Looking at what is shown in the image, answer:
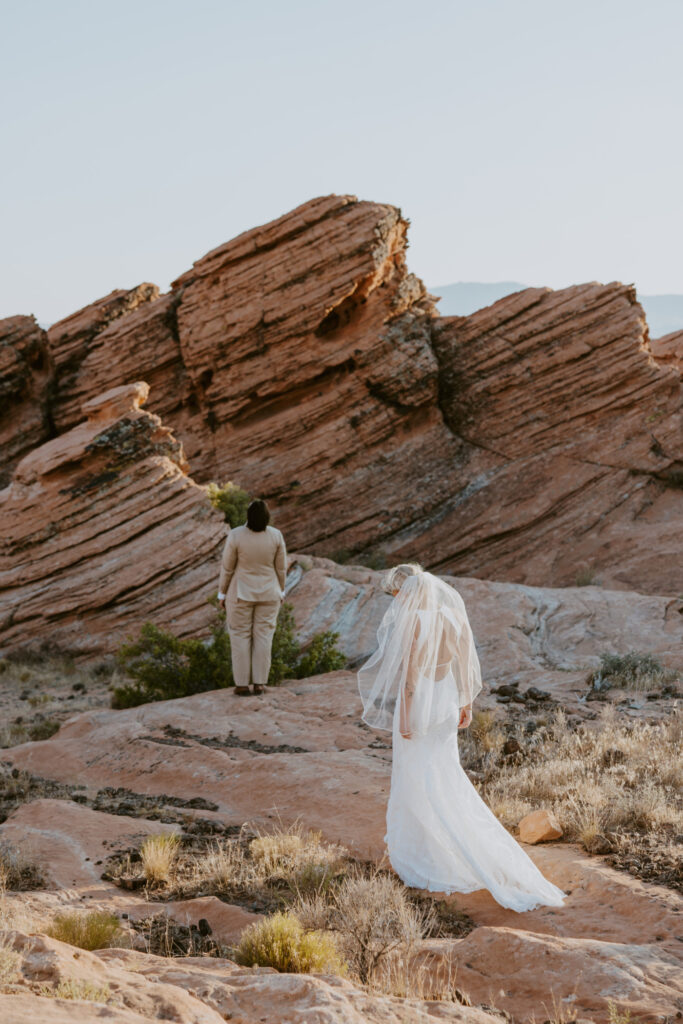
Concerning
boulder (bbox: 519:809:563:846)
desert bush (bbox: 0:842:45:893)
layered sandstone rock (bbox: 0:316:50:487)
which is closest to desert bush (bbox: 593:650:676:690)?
boulder (bbox: 519:809:563:846)

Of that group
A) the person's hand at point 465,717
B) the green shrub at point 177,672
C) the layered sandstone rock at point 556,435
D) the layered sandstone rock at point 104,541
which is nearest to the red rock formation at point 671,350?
the layered sandstone rock at point 556,435

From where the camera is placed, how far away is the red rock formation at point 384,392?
2214 cm

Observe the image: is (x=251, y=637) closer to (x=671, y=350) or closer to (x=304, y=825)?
(x=304, y=825)

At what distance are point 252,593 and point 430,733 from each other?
15.3 ft

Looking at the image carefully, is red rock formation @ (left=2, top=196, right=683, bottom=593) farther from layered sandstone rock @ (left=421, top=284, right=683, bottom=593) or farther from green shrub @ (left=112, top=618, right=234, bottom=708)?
green shrub @ (left=112, top=618, right=234, bottom=708)

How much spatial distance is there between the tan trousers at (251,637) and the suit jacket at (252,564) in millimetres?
111

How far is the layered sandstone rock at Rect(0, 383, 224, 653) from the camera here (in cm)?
1602

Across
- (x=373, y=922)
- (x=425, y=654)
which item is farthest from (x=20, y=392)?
(x=373, y=922)

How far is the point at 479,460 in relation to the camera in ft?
76.1

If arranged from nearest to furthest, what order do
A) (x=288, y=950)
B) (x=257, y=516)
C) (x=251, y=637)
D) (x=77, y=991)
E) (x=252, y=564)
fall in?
(x=77, y=991), (x=288, y=950), (x=257, y=516), (x=252, y=564), (x=251, y=637)

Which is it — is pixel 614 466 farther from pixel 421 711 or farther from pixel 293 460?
pixel 421 711

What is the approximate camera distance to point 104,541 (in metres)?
16.5

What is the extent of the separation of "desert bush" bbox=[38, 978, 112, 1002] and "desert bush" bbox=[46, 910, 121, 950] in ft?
3.15

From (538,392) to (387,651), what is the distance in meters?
18.3
